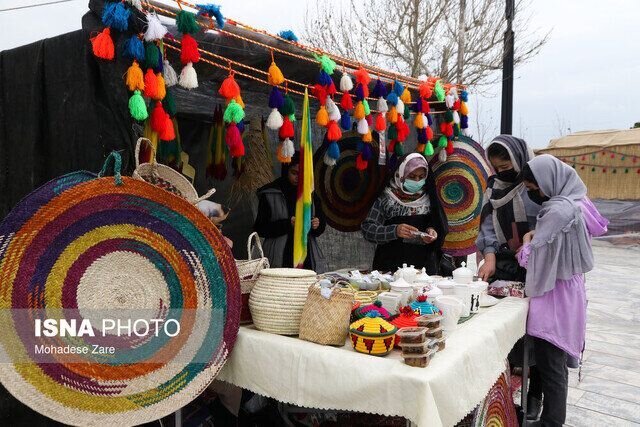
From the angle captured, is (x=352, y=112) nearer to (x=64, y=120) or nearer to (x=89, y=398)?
(x=64, y=120)

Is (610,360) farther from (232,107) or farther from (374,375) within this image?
(232,107)

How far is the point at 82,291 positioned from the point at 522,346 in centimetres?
208

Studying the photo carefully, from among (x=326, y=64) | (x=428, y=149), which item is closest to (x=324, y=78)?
(x=326, y=64)

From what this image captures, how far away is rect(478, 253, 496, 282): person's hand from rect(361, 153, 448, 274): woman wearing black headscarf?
0.51 metres

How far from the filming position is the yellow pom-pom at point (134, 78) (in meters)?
1.79

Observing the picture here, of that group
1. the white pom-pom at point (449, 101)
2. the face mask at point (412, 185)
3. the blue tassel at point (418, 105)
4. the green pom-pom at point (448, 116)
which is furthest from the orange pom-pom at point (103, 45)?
the green pom-pom at point (448, 116)

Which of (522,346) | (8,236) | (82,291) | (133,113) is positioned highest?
(133,113)

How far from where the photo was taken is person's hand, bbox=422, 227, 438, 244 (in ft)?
9.77

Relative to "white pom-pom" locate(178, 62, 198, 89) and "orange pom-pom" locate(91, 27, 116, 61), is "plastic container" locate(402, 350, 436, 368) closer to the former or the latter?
"white pom-pom" locate(178, 62, 198, 89)

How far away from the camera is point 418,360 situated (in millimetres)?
1405

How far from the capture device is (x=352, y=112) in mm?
3334

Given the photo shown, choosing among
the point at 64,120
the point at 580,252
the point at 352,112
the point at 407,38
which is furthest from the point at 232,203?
the point at 407,38

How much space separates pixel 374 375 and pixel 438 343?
0.23m

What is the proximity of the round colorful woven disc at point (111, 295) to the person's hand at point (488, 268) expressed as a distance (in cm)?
146
